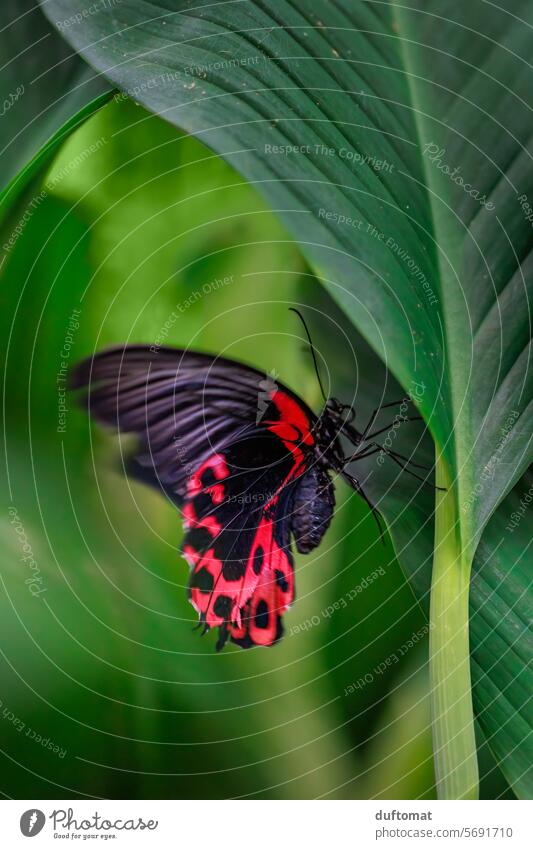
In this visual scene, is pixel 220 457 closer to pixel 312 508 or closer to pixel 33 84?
pixel 312 508

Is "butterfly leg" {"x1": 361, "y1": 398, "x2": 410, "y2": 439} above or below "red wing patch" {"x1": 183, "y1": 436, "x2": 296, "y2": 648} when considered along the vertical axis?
above

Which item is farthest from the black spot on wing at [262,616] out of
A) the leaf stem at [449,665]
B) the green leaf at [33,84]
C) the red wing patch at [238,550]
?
the green leaf at [33,84]

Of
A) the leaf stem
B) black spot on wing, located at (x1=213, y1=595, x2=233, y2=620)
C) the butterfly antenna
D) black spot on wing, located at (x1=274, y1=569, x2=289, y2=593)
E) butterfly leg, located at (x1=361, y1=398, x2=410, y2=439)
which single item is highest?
the butterfly antenna

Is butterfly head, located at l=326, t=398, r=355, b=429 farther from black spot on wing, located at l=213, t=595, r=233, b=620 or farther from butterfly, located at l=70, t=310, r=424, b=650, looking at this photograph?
black spot on wing, located at l=213, t=595, r=233, b=620

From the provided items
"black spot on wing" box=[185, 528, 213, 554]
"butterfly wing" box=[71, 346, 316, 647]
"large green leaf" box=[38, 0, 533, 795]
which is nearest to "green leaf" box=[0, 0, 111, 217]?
"large green leaf" box=[38, 0, 533, 795]
